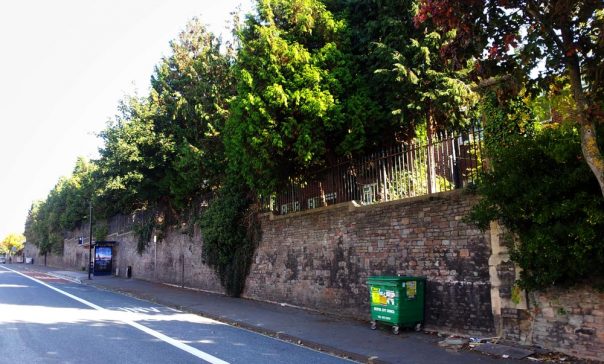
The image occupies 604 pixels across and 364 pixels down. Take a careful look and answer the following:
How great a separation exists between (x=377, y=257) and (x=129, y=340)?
6006 millimetres

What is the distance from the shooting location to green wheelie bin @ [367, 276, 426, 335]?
33.6 feet

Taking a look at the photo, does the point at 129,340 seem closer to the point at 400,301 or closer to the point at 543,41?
the point at 400,301

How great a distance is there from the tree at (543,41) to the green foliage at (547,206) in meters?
0.89

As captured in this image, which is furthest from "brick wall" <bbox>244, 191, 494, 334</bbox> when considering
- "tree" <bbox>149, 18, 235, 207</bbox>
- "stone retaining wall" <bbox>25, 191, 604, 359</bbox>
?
"tree" <bbox>149, 18, 235, 207</bbox>

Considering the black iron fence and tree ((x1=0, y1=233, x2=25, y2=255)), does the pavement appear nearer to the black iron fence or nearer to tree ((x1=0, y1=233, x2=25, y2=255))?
the black iron fence

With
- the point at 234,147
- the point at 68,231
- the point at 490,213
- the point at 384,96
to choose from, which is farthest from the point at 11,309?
the point at 68,231

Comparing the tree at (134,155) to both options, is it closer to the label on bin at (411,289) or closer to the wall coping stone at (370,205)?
the wall coping stone at (370,205)

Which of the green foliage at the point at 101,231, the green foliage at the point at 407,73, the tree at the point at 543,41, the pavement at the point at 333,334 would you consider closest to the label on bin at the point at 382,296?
the pavement at the point at 333,334

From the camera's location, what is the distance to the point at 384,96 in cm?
1291

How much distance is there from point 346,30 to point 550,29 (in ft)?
24.7

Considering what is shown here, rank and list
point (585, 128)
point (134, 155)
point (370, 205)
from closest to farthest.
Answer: point (585, 128), point (370, 205), point (134, 155)

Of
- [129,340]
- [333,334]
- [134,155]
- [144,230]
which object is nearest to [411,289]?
[333,334]

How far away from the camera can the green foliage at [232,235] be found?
18.7 metres

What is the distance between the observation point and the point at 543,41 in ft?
21.2
